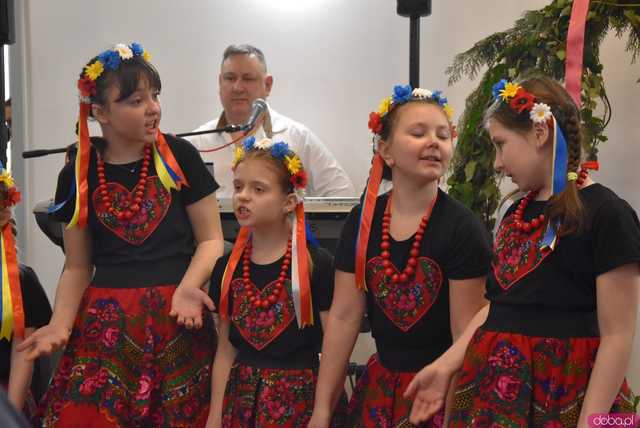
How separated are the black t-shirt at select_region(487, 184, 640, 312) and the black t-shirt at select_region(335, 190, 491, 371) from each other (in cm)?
10

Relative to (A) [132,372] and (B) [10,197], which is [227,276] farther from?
(B) [10,197]

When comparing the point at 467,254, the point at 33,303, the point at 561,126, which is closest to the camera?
the point at 561,126

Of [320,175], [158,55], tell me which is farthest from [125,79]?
[158,55]

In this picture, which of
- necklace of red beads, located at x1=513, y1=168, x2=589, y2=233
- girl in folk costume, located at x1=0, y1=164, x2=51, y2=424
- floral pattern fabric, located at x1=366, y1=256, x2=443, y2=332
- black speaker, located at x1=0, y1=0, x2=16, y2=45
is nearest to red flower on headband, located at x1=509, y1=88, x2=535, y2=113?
necklace of red beads, located at x1=513, y1=168, x2=589, y2=233

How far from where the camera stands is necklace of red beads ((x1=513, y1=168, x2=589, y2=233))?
5.47ft

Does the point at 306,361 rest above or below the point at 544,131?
below

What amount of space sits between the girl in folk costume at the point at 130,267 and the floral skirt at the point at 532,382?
0.72 metres

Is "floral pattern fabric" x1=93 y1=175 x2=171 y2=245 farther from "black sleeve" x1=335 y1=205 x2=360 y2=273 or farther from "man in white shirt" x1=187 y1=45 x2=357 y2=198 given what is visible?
"man in white shirt" x1=187 y1=45 x2=357 y2=198

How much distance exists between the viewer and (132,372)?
210 centimetres

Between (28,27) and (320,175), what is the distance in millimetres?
1795

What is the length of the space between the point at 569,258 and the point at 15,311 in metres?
1.34

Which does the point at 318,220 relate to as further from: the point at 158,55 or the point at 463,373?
the point at 158,55

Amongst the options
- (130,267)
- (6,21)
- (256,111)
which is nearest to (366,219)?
(130,267)

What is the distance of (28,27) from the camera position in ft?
15.2
